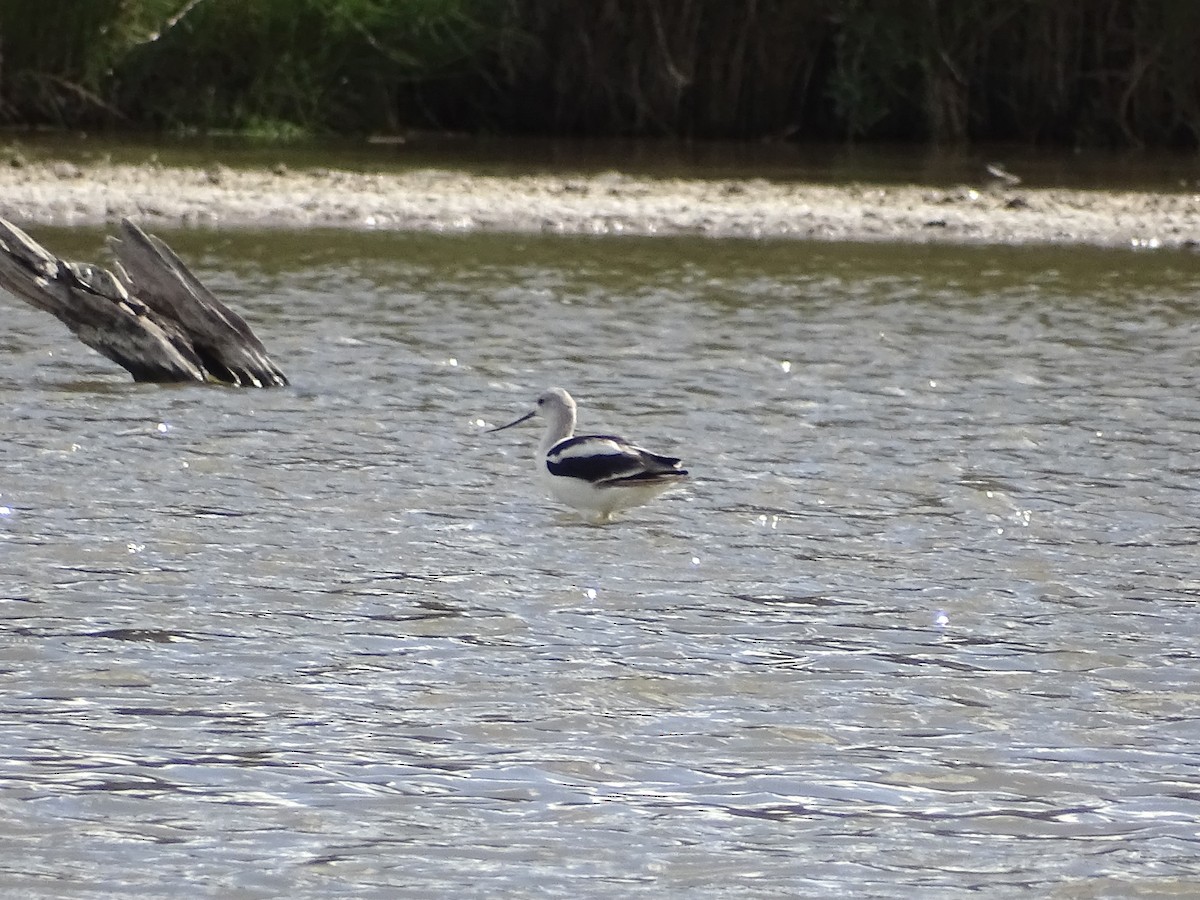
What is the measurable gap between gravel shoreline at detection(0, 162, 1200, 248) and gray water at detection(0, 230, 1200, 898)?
5.62m

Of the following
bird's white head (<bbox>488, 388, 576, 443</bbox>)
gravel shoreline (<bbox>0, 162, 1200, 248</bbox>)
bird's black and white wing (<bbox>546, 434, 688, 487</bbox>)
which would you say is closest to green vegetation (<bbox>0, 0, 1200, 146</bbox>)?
gravel shoreline (<bbox>0, 162, 1200, 248</bbox>)

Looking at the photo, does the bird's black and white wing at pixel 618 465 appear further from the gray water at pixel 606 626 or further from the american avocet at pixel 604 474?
the gray water at pixel 606 626

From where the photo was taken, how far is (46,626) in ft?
23.9

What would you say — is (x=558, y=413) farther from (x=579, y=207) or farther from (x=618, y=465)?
(x=579, y=207)

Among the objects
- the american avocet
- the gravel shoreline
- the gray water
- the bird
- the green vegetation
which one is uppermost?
the green vegetation

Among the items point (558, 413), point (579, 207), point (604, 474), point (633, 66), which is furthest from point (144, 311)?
point (633, 66)

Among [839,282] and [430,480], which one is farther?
[839,282]

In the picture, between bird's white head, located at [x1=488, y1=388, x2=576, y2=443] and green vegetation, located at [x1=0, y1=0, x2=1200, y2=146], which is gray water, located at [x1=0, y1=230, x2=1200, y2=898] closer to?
bird's white head, located at [x1=488, y1=388, x2=576, y2=443]

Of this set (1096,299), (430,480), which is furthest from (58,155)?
(430,480)

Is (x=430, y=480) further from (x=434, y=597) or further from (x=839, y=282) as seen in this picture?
(x=839, y=282)

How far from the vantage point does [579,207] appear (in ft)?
69.0

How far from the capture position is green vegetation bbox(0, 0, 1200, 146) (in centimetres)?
2720

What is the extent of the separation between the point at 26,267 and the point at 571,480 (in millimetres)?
3938

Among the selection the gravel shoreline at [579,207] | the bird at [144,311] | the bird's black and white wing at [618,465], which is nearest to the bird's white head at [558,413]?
the bird's black and white wing at [618,465]
